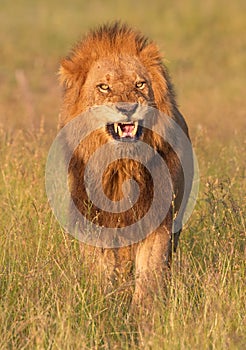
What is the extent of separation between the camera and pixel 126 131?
4.80 m

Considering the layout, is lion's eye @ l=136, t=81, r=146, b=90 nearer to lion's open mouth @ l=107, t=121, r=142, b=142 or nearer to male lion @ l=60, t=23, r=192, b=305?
male lion @ l=60, t=23, r=192, b=305

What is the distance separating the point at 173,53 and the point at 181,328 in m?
15.7

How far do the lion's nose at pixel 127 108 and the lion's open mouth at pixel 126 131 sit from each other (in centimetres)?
8

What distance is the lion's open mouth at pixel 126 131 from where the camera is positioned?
4.77 meters

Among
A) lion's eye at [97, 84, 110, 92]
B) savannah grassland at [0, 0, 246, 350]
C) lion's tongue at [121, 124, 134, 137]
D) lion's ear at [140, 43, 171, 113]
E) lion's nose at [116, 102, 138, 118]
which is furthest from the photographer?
lion's ear at [140, 43, 171, 113]

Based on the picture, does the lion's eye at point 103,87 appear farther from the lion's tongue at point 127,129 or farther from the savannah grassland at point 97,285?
the savannah grassland at point 97,285

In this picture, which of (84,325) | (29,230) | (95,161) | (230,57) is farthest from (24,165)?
(230,57)

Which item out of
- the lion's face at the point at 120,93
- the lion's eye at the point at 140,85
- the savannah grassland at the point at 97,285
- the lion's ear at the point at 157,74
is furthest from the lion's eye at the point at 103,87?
the savannah grassland at the point at 97,285

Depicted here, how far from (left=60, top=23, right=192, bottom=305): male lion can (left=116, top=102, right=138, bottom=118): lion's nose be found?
60 mm

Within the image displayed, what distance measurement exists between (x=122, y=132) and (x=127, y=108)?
0.17 meters

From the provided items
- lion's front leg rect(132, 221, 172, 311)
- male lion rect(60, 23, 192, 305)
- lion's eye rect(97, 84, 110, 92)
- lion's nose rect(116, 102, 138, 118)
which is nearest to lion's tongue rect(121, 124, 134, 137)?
male lion rect(60, 23, 192, 305)

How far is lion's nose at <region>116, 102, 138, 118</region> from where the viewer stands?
4.69 meters

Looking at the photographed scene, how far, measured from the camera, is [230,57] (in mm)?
18562

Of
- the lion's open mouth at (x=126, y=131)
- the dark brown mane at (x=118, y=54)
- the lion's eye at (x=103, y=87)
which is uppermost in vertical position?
the dark brown mane at (x=118, y=54)
